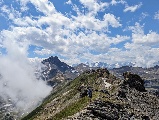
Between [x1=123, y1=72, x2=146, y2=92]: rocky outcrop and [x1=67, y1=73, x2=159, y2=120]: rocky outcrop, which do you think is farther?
[x1=123, y1=72, x2=146, y2=92]: rocky outcrop

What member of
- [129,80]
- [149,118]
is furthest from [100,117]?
[129,80]

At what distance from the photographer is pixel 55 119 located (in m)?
126

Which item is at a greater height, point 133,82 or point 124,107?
point 133,82

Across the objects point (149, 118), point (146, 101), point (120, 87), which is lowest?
point (149, 118)

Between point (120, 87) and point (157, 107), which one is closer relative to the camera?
point (157, 107)

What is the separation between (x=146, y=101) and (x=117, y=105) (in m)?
37.7

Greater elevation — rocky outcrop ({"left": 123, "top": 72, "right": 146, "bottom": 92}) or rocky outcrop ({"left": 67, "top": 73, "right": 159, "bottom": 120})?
rocky outcrop ({"left": 123, "top": 72, "right": 146, "bottom": 92})

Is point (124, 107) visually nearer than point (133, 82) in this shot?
Yes

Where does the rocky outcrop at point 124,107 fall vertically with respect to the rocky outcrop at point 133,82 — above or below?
below

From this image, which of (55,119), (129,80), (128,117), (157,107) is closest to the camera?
(128,117)

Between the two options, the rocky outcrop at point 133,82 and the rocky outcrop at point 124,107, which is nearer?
the rocky outcrop at point 124,107

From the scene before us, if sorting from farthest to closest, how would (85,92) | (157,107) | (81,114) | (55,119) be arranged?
(85,92) < (157,107) < (55,119) < (81,114)

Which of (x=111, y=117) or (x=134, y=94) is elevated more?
(x=134, y=94)

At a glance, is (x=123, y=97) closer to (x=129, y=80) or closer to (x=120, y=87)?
(x=120, y=87)
